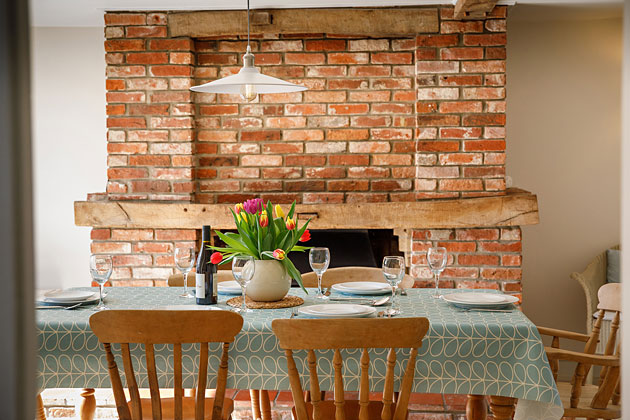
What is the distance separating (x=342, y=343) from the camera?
1.66m

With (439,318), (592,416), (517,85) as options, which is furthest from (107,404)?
(517,85)

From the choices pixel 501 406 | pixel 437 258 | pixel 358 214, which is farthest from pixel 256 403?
pixel 358 214

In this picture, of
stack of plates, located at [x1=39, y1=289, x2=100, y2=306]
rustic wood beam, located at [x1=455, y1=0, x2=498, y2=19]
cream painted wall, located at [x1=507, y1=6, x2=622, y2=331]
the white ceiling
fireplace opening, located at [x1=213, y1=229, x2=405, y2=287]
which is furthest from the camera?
cream painted wall, located at [x1=507, y1=6, x2=622, y2=331]

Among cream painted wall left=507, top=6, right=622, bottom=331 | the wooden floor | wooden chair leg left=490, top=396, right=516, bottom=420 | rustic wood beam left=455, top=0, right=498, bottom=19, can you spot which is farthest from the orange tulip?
cream painted wall left=507, top=6, right=622, bottom=331

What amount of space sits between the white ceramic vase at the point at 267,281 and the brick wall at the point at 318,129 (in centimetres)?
140

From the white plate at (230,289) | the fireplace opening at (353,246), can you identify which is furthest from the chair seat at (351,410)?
the fireplace opening at (353,246)

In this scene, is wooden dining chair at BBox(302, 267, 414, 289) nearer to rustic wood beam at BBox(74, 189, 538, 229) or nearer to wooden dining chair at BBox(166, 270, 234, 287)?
wooden dining chair at BBox(166, 270, 234, 287)

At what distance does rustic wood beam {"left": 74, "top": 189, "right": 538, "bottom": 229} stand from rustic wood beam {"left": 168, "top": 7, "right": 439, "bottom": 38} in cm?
94

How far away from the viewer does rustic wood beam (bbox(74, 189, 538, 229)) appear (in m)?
3.44

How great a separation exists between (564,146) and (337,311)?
260 centimetres

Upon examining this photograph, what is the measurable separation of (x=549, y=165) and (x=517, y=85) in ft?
1.78

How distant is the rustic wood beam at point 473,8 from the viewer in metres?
3.10

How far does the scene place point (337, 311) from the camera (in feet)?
6.75

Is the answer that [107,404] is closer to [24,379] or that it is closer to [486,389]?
[486,389]
